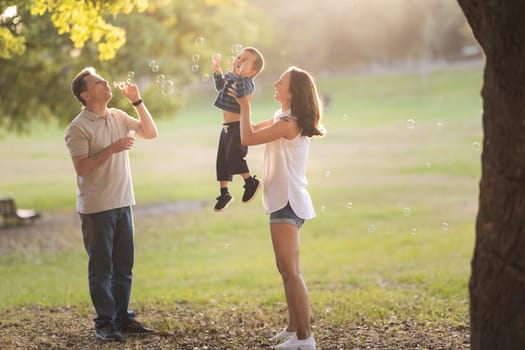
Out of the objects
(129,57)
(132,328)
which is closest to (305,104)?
(132,328)

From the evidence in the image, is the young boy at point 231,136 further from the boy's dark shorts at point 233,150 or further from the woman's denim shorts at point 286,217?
the woman's denim shorts at point 286,217

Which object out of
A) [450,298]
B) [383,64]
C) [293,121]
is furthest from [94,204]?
[383,64]

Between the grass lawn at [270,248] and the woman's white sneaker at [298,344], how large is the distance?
554 millimetres

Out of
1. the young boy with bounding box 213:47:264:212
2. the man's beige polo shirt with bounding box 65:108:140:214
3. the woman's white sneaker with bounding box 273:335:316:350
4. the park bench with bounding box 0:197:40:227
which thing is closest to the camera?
the woman's white sneaker with bounding box 273:335:316:350

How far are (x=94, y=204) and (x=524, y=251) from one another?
3.32 meters

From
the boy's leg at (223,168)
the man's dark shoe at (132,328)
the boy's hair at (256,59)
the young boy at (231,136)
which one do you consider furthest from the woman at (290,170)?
the man's dark shoe at (132,328)

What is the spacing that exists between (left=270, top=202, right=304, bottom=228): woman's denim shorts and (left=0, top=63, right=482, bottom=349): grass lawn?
1.27m

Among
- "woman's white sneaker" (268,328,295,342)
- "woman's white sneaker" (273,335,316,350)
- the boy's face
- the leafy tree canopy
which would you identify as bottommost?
"woman's white sneaker" (268,328,295,342)

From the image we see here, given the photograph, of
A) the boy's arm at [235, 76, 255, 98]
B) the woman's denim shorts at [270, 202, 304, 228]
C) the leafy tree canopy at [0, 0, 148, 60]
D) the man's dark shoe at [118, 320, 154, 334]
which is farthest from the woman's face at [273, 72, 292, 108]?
the leafy tree canopy at [0, 0, 148, 60]

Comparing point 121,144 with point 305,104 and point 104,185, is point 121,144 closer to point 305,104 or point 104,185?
point 104,185

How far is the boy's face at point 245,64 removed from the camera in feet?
19.7

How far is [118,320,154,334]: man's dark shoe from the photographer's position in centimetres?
680

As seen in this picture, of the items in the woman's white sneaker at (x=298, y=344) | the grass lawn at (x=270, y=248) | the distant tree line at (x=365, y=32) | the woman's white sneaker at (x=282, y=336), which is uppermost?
the distant tree line at (x=365, y=32)

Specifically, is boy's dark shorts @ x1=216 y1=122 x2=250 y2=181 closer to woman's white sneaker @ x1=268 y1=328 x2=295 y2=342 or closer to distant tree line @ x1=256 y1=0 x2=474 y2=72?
woman's white sneaker @ x1=268 y1=328 x2=295 y2=342
